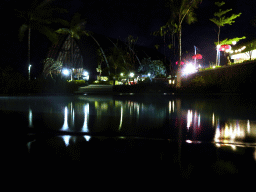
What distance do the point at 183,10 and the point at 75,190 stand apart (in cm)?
2625

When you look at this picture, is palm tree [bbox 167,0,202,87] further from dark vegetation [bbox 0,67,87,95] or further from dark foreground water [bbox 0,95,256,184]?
dark foreground water [bbox 0,95,256,184]

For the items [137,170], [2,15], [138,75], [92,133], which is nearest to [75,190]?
[137,170]

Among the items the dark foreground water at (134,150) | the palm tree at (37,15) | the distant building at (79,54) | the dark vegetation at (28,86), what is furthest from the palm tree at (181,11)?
the distant building at (79,54)

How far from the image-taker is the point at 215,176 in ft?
11.1

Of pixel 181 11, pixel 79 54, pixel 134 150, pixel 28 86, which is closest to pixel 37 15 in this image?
pixel 28 86

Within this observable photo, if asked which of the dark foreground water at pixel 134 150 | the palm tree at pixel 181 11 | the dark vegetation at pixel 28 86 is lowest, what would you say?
the dark foreground water at pixel 134 150

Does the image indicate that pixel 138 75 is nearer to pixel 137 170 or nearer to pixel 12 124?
pixel 12 124

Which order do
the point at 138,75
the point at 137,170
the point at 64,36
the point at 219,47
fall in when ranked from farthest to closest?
the point at 64,36
the point at 138,75
the point at 219,47
the point at 137,170

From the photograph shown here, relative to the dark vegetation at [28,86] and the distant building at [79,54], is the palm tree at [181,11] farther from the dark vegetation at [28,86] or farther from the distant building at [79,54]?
the distant building at [79,54]

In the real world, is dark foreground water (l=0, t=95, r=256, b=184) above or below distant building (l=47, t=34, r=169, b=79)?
below

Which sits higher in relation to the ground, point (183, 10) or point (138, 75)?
point (183, 10)

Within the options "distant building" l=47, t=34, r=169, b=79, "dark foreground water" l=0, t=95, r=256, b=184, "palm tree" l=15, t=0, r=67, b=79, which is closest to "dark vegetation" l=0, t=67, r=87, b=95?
"palm tree" l=15, t=0, r=67, b=79

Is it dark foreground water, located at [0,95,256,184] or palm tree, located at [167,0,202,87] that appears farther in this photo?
palm tree, located at [167,0,202,87]

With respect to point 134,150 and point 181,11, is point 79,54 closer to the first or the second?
point 181,11
